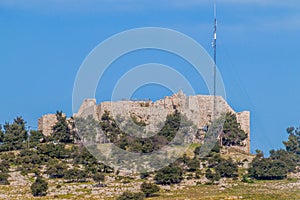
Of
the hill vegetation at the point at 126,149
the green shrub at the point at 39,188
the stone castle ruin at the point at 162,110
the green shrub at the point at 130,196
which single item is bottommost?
the green shrub at the point at 130,196

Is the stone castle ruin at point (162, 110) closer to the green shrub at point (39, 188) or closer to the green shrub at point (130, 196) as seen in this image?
the green shrub at point (39, 188)

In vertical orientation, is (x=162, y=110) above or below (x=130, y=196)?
above

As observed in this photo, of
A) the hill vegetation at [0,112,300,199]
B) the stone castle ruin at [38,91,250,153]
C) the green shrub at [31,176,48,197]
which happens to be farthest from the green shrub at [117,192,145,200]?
the stone castle ruin at [38,91,250,153]

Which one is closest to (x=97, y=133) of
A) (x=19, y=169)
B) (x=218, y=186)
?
(x=19, y=169)

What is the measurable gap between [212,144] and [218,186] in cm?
2031

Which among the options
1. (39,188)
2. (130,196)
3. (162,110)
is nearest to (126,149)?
(162,110)

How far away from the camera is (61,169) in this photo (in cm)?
10025

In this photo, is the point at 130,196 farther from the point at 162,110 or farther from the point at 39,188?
the point at 162,110

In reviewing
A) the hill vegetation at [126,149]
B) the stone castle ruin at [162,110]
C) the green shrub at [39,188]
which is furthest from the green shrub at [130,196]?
the stone castle ruin at [162,110]

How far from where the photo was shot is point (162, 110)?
125 meters

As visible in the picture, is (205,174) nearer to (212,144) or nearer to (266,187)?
(266,187)

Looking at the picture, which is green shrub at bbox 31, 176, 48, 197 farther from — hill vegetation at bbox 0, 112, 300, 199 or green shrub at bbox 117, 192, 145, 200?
green shrub at bbox 117, 192, 145, 200

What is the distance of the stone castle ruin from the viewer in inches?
4855

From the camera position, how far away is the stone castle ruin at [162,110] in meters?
123
